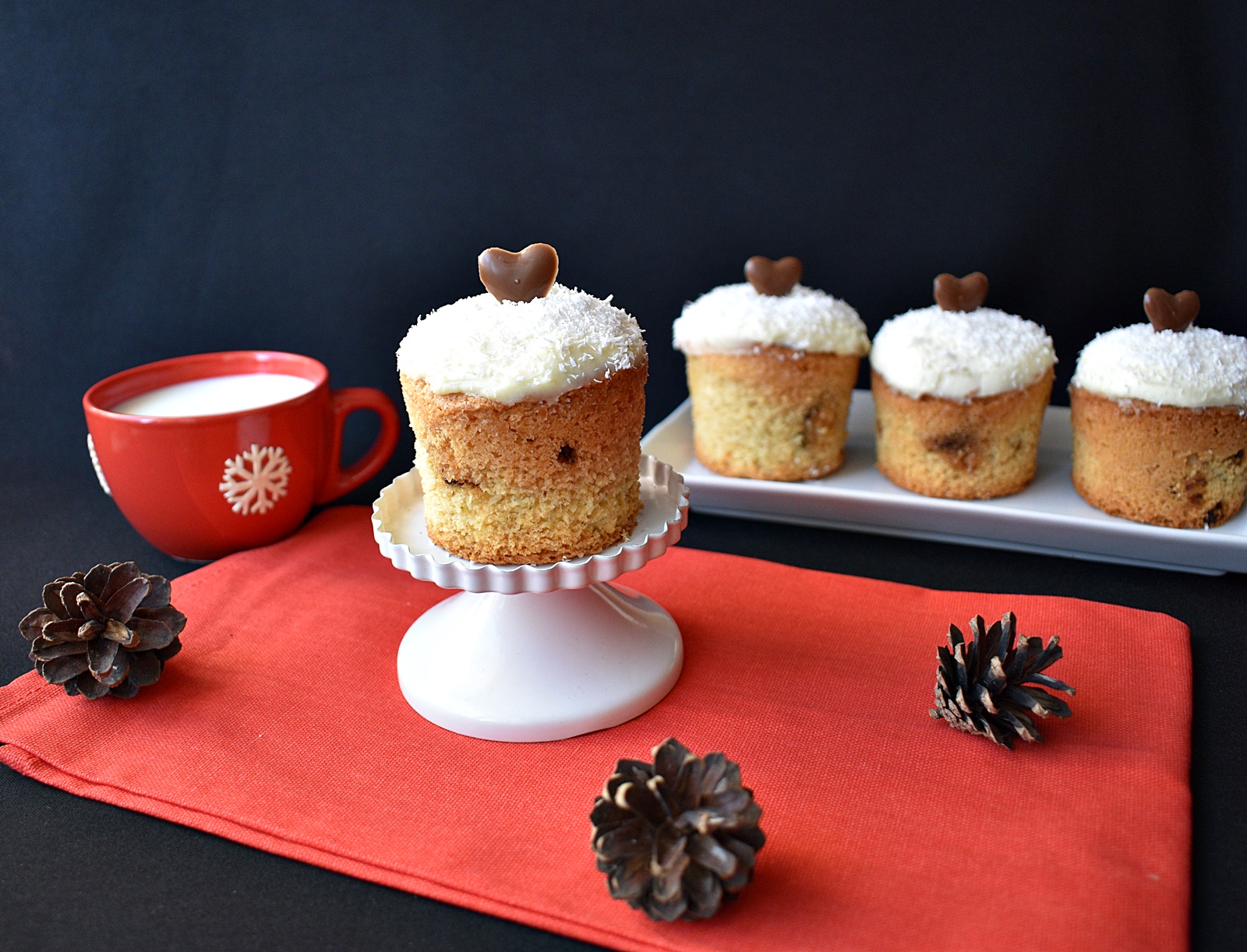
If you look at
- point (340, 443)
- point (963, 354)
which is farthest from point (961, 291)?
point (340, 443)

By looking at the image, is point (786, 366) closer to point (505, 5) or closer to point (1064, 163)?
point (1064, 163)

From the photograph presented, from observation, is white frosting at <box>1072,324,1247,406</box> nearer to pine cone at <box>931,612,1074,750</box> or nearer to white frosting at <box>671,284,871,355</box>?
white frosting at <box>671,284,871,355</box>

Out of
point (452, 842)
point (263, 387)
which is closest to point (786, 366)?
point (263, 387)

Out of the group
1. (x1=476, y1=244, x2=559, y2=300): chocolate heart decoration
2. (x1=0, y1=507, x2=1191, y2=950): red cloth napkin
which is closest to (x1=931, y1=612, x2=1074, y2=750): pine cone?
(x1=0, y1=507, x2=1191, y2=950): red cloth napkin

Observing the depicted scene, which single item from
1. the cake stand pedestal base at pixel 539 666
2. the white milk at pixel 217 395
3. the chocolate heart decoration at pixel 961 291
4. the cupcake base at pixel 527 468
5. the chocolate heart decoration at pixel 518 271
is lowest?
the cake stand pedestal base at pixel 539 666

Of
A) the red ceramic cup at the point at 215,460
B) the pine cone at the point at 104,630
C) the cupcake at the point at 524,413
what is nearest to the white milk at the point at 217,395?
the red ceramic cup at the point at 215,460

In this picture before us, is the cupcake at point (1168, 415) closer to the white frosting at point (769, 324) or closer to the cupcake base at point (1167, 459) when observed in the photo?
the cupcake base at point (1167, 459)

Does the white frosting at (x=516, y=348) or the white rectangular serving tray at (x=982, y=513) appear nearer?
the white frosting at (x=516, y=348)
